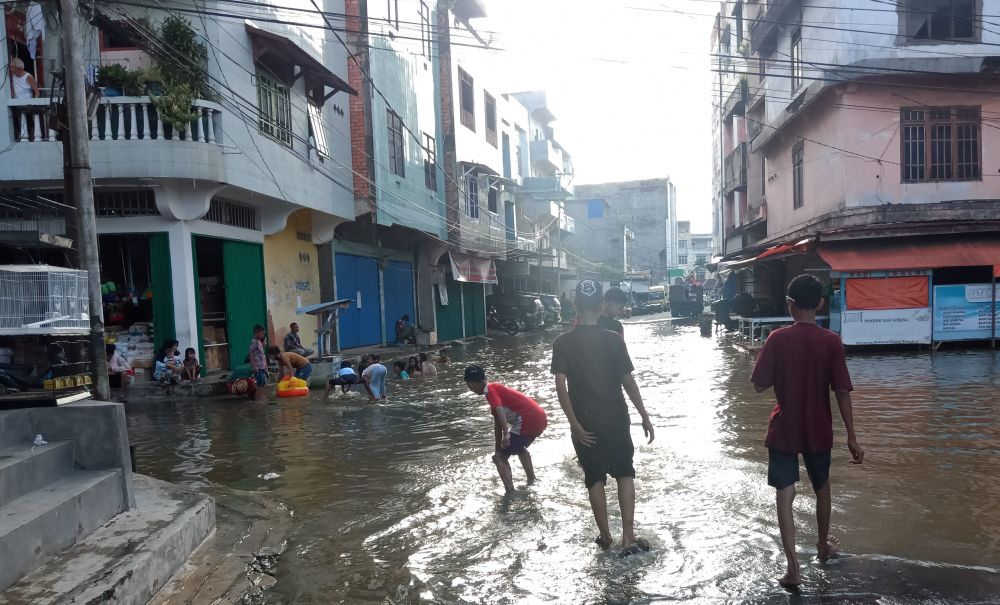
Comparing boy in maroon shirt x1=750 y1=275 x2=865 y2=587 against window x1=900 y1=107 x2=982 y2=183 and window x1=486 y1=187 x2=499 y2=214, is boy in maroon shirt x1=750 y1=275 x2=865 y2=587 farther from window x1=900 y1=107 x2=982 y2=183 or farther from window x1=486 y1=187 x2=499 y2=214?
window x1=486 y1=187 x2=499 y2=214

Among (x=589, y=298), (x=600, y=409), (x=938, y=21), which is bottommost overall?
(x=600, y=409)

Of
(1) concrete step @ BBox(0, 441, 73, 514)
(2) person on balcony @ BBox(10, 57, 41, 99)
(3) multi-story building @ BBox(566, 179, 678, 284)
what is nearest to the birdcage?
(1) concrete step @ BBox(0, 441, 73, 514)

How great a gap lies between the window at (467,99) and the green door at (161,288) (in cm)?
1678

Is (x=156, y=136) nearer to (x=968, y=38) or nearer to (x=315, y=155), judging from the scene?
(x=315, y=155)

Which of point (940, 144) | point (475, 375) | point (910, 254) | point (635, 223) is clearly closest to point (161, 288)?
point (475, 375)

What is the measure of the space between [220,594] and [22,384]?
2.97m

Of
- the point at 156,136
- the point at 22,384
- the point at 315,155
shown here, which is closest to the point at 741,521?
the point at 22,384

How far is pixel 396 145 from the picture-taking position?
22.0 meters

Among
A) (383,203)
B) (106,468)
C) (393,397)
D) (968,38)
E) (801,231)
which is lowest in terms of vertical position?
(393,397)

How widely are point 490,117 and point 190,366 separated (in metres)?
22.9

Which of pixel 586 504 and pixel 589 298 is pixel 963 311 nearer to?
pixel 586 504

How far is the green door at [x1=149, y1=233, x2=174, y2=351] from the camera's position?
13.4 metres

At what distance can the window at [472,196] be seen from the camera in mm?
28925

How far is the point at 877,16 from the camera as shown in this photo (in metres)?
18.2
